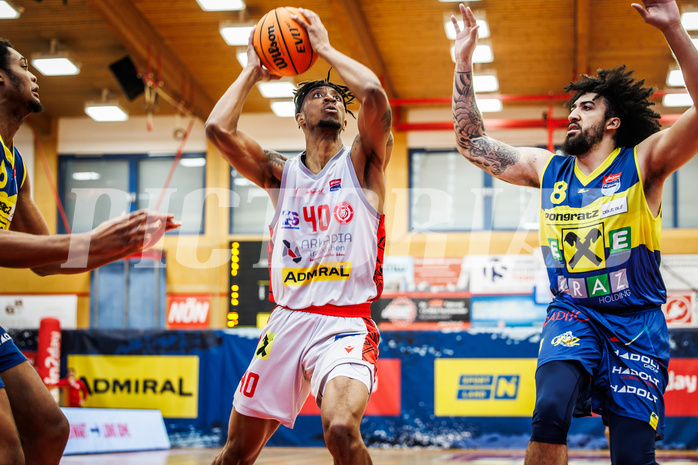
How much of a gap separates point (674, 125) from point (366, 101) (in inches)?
63.9

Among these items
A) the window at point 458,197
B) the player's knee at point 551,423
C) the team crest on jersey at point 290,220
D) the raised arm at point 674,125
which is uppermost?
the window at point 458,197

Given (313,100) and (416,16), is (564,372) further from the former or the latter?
(416,16)

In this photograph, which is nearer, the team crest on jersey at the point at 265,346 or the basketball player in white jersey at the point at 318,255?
the basketball player in white jersey at the point at 318,255

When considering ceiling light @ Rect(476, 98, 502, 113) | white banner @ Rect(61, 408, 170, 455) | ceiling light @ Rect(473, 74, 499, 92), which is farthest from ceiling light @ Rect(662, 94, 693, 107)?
white banner @ Rect(61, 408, 170, 455)

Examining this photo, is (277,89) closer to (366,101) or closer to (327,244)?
(366,101)

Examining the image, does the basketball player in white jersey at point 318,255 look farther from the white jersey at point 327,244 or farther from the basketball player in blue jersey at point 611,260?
the basketball player in blue jersey at point 611,260

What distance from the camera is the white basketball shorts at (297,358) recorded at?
3.78 metres

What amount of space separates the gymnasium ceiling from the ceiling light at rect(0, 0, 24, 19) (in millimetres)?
191

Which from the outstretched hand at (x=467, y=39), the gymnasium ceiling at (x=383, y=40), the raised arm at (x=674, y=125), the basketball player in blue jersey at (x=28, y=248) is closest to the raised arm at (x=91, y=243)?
the basketball player in blue jersey at (x=28, y=248)

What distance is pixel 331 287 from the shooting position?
3.99 m

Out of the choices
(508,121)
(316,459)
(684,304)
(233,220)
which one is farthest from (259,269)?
(684,304)

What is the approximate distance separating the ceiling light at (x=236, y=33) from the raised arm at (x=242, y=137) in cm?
957

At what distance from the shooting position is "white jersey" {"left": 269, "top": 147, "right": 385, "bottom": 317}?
13.1 feet

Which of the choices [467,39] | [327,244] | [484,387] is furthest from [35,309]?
[467,39]
